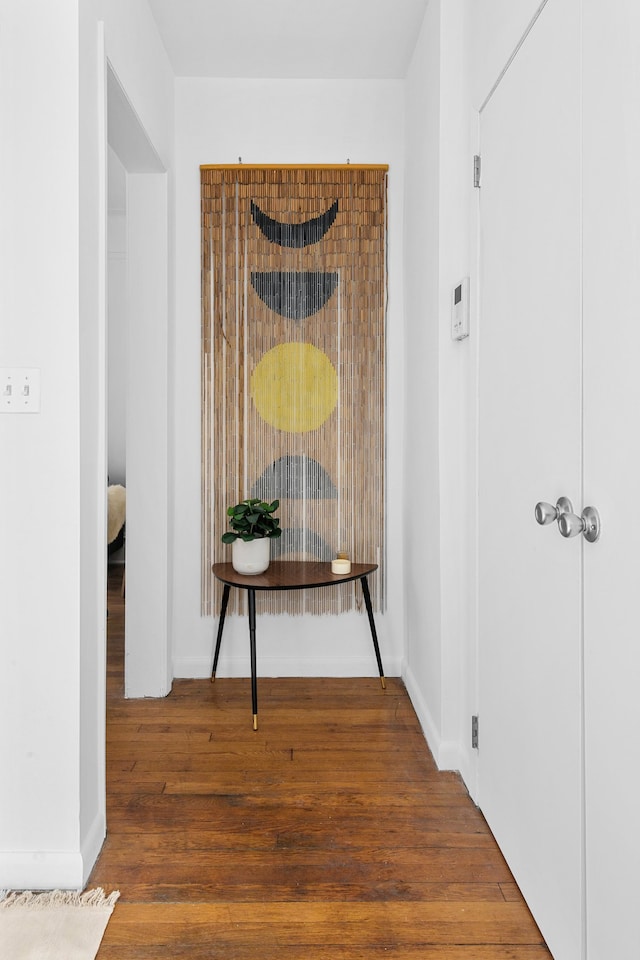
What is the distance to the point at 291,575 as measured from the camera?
2.80 meters

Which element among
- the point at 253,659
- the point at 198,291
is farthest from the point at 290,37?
the point at 253,659

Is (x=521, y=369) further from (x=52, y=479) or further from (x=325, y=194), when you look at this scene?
(x=325, y=194)

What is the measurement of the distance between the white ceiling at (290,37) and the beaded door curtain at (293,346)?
0.40m

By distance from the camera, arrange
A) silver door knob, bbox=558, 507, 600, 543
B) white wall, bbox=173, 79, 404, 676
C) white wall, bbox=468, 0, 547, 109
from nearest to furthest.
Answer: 1. silver door knob, bbox=558, 507, 600, 543
2. white wall, bbox=468, 0, 547, 109
3. white wall, bbox=173, 79, 404, 676

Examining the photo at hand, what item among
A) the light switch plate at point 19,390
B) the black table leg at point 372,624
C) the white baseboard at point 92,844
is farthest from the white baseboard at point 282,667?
the light switch plate at point 19,390

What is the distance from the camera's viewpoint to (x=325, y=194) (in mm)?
3031

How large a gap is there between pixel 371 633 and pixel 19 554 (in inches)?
69.0

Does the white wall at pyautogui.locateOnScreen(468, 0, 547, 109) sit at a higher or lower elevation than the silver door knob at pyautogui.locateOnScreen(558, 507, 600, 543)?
higher

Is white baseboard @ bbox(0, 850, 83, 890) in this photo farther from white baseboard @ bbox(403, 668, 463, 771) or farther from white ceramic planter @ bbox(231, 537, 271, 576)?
white ceramic planter @ bbox(231, 537, 271, 576)

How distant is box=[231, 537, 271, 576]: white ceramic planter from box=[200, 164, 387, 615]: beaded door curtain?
265 mm

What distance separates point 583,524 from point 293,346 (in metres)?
1.99

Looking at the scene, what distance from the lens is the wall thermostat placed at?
2070mm

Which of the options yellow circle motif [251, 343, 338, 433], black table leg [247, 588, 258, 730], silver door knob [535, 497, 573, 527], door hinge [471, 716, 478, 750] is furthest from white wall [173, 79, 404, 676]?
silver door knob [535, 497, 573, 527]

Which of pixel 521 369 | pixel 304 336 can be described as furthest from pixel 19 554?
pixel 304 336
